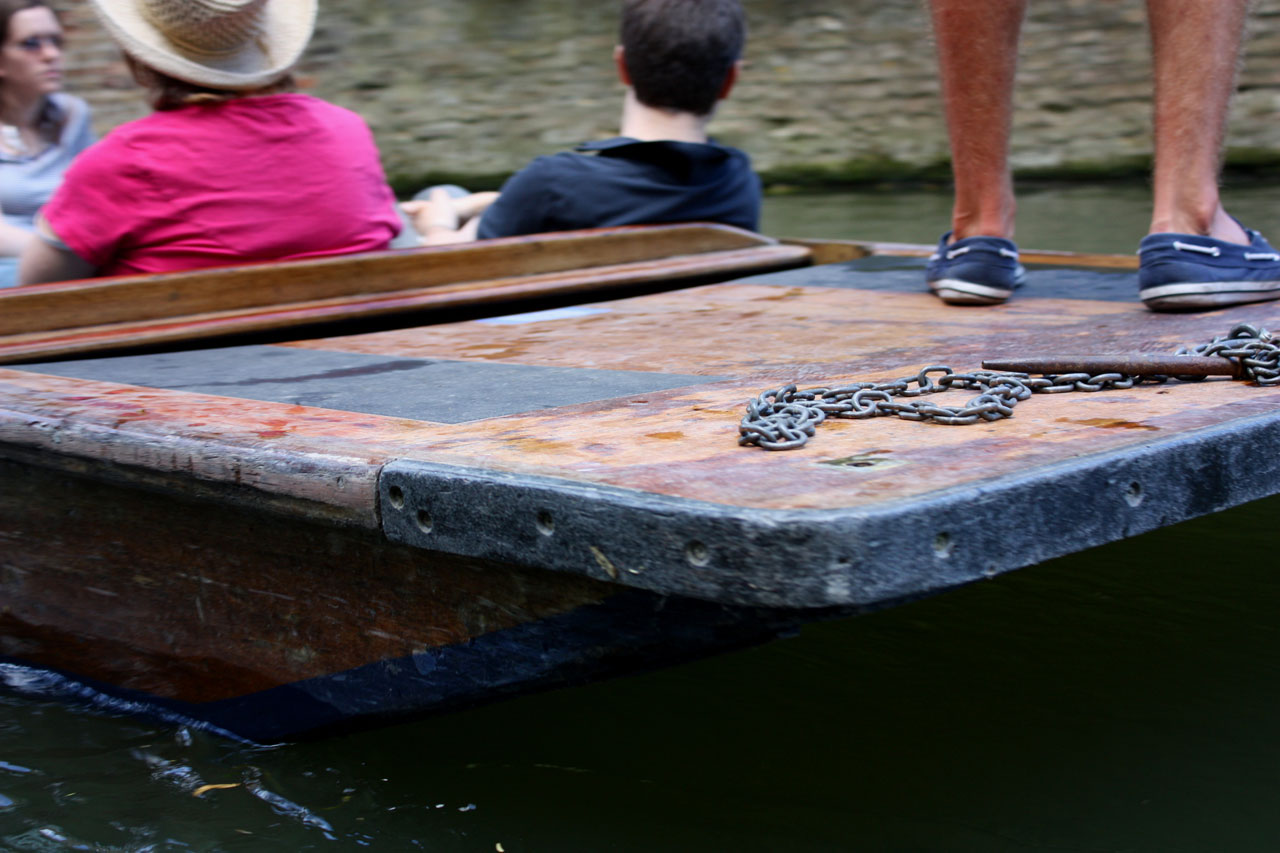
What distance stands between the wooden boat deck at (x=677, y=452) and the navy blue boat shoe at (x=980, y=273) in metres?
0.26

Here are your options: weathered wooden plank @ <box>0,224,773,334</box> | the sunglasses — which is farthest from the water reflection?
the sunglasses

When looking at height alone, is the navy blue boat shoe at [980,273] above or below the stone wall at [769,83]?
below

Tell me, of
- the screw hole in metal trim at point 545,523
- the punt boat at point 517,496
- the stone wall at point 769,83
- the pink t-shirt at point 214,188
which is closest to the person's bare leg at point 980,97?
the punt boat at point 517,496

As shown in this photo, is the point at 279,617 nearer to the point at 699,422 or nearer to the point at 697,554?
the point at 699,422

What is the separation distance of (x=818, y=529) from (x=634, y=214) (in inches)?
86.1

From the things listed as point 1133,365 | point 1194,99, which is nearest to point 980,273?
point 1194,99

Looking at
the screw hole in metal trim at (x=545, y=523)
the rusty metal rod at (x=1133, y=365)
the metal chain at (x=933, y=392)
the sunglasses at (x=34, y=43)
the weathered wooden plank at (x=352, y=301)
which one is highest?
the sunglasses at (x=34, y=43)

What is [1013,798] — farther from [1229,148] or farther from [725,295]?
[1229,148]

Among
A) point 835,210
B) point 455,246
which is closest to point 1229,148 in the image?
point 835,210

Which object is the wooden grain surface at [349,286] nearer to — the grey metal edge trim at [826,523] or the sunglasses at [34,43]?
the grey metal edge trim at [826,523]

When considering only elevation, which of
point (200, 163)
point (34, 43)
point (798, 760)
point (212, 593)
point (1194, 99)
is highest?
point (1194, 99)

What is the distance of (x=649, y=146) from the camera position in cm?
304

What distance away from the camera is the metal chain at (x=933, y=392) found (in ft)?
3.97

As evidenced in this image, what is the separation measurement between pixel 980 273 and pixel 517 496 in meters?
1.36
